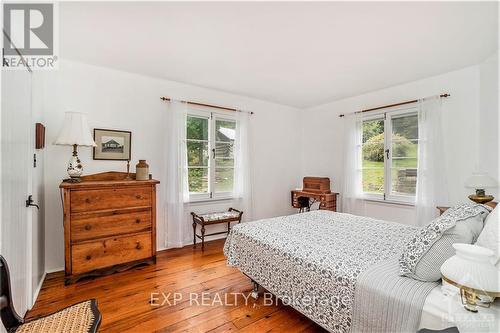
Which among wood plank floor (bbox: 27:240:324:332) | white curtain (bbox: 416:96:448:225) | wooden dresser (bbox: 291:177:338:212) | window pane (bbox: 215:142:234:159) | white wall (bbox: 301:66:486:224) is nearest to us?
wood plank floor (bbox: 27:240:324:332)

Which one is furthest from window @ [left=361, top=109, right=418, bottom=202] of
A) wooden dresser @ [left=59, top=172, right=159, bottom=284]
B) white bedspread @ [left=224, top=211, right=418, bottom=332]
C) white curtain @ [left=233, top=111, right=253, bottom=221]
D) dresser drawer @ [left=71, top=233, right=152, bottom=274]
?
dresser drawer @ [left=71, top=233, right=152, bottom=274]

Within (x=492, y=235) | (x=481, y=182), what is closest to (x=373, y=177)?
(x=481, y=182)

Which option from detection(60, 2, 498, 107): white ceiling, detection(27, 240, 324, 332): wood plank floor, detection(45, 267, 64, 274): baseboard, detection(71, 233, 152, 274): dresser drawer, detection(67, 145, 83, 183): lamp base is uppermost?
detection(60, 2, 498, 107): white ceiling

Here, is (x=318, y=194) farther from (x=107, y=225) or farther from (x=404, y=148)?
(x=107, y=225)

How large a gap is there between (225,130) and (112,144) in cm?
173

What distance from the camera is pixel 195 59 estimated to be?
8.84 feet

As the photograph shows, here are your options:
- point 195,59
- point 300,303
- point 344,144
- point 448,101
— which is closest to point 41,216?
point 195,59

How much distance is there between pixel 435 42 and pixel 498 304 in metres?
2.33

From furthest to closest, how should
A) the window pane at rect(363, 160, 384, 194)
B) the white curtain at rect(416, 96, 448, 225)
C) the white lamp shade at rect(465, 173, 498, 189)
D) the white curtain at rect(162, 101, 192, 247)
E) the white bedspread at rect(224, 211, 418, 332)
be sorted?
the window pane at rect(363, 160, 384, 194), the white curtain at rect(162, 101, 192, 247), the white curtain at rect(416, 96, 448, 225), the white lamp shade at rect(465, 173, 498, 189), the white bedspread at rect(224, 211, 418, 332)

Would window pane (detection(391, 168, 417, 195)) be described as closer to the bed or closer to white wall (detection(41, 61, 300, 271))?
the bed

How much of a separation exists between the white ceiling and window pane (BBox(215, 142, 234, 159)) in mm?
1075

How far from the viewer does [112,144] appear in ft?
9.92

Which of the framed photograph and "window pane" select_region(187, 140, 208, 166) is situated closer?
the framed photograph

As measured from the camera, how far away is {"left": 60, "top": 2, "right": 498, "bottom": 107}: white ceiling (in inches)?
71.4
